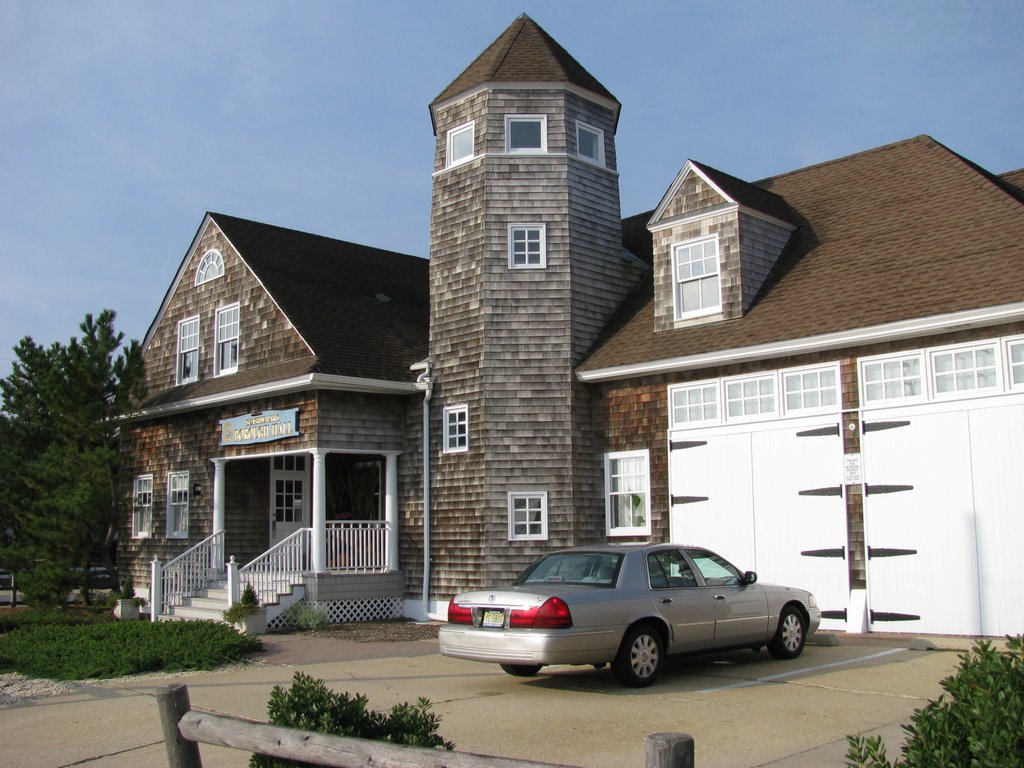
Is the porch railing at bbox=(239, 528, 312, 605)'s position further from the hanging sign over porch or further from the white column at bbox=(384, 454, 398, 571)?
the hanging sign over porch

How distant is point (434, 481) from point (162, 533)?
783 centimetres

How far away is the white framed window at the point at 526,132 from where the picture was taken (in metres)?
18.9

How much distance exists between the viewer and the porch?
17.7 m

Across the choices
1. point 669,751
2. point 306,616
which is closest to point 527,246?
point 306,616

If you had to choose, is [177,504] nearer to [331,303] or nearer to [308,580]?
[331,303]

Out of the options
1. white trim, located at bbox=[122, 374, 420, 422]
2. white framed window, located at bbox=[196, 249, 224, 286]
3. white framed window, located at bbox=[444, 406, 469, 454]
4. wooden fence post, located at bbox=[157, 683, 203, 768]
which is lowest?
wooden fence post, located at bbox=[157, 683, 203, 768]

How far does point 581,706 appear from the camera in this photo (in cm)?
878

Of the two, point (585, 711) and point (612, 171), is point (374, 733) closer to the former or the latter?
point (585, 711)

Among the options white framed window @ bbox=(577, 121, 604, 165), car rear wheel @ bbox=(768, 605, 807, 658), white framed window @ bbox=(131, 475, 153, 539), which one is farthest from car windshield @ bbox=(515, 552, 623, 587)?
white framed window @ bbox=(131, 475, 153, 539)

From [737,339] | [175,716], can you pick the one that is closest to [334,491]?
[737,339]

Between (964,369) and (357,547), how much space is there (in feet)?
35.4

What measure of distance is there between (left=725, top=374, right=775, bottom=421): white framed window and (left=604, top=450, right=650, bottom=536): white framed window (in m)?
1.93

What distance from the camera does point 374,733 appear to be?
5469mm

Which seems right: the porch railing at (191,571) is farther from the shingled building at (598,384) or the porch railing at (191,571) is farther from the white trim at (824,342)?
the white trim at (824,342)
